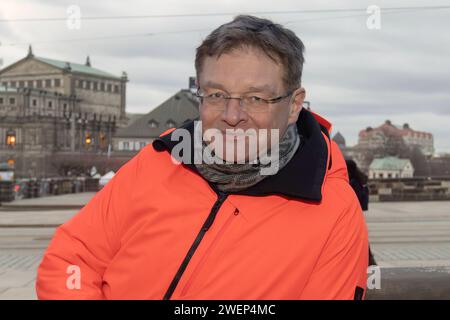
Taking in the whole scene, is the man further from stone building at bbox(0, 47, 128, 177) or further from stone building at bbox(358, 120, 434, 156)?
stone building at bbox(358, 120, 434, 156)

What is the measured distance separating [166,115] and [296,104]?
86848 mm

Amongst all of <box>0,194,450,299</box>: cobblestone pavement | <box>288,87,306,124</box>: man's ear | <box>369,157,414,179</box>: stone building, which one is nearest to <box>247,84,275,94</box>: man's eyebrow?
<box>288,87,306,124</box>: man's ear

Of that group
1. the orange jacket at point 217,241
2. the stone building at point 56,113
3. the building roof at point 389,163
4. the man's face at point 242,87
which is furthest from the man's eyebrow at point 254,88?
the building roof at point 389,163

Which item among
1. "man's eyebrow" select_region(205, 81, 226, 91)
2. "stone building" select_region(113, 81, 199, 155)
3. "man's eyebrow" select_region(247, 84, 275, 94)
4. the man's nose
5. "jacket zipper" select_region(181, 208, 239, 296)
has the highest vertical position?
"stone building" select_region(113, 81, 199, 155)

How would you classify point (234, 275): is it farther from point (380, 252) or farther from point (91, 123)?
point (91, 123)

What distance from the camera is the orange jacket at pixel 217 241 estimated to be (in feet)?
6.66

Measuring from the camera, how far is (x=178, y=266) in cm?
207

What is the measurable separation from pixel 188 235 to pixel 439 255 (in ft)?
33.5

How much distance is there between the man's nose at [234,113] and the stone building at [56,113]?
242 ft

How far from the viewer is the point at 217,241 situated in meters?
2.06

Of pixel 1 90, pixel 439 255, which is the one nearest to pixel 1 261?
pixel 439 255

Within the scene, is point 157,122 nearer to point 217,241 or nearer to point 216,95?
point 216,95

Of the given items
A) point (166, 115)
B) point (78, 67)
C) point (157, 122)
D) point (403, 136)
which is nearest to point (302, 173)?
point (157, 122)

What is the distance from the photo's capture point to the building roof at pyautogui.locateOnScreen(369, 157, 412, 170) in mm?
109062
